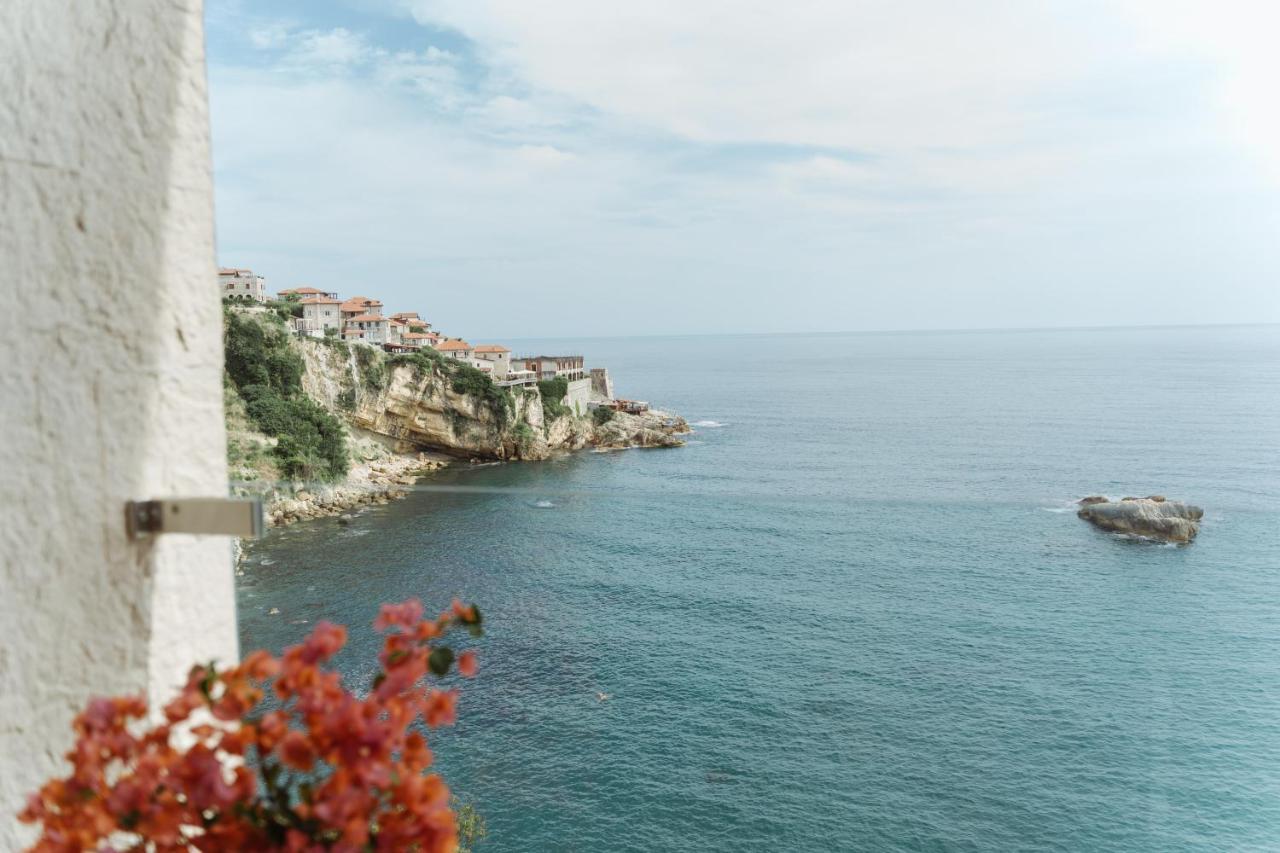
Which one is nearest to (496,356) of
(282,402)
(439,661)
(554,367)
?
(554,367)

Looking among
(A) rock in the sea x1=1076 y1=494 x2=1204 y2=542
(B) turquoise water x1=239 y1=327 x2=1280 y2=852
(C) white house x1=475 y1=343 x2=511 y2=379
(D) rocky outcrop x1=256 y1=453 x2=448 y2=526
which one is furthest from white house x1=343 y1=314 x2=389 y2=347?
(A) rock in the sea x1=1076 y1=494 x2=1204 y2=542

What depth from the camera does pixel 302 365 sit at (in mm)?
31953

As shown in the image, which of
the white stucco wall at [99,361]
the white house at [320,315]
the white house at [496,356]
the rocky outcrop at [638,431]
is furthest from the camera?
the white house at [496,356]

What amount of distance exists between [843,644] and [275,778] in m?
16.8

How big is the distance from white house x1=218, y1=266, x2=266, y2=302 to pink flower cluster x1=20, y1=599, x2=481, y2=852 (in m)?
43.0

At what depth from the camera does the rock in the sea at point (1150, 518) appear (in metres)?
23.0

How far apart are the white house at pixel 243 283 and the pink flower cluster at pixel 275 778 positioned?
43.0m

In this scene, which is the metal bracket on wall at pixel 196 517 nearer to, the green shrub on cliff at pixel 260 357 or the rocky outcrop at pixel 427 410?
the green shrub on cliff at pixel 260 357

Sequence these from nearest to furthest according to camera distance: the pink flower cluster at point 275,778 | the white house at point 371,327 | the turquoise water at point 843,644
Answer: the pink flower cluster at point 275,778
the turquoise water at point 843,644
the white house at point 371,327

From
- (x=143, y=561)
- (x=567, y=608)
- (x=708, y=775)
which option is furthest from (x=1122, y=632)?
(x=143, y=561)

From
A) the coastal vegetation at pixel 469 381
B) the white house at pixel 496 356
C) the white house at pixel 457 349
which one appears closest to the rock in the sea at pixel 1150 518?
the coastal vegetation at pixel 469 381

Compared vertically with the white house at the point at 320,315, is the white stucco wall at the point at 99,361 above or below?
below

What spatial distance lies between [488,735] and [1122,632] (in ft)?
45.1

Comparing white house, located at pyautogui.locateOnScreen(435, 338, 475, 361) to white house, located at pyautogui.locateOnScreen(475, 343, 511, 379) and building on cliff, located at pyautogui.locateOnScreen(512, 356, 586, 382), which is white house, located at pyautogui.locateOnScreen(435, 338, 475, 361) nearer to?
white house, located at pyautogui.locateOnScreen(475, 343, 511, 379)
